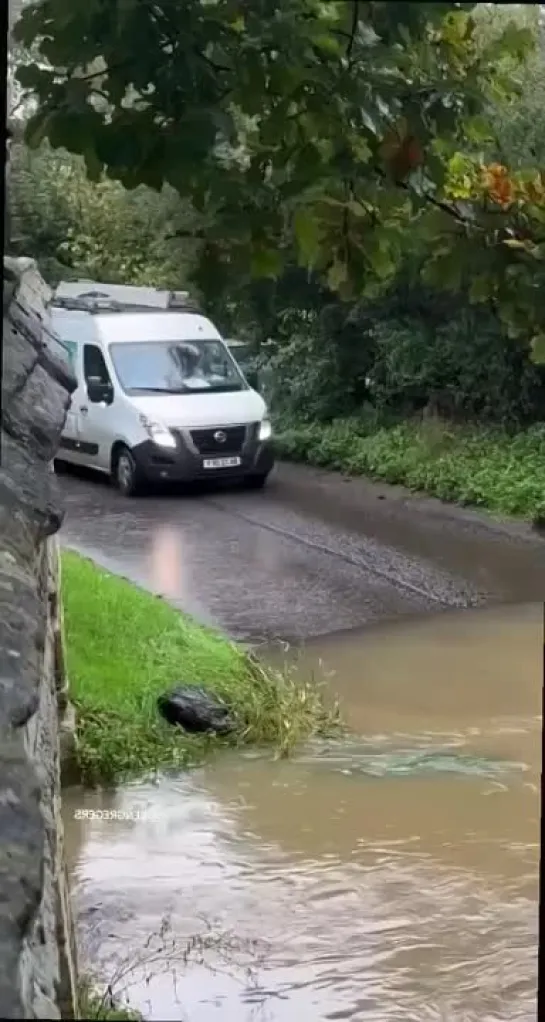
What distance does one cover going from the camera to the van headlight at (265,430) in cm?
269

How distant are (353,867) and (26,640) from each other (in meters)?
2.47

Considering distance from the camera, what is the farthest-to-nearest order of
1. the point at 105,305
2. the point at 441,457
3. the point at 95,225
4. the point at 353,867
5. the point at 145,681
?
the point at 145,681, the point at 441,457, the point at 353,867, the point at 105,305, the point at 95,225

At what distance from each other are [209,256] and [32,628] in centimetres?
73

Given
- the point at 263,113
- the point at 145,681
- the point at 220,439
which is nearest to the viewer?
the point at 263,113

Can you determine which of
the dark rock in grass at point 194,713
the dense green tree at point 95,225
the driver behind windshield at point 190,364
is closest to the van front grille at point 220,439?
the driver behind windshield at point 190,364

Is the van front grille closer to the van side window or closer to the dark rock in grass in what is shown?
the van side window

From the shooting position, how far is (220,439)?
8.49 feet

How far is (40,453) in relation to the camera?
55.6 inches

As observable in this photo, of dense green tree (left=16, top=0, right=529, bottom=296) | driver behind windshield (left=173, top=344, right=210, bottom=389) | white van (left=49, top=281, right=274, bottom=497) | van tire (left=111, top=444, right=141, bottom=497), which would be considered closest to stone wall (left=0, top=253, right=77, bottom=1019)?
dense green tree (left=16, top=0, right=529, bottom=296)

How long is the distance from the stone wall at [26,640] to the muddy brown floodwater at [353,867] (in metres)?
1.00

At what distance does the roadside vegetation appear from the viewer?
149 centimetres

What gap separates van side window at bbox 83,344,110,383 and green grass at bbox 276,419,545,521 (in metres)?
0.36

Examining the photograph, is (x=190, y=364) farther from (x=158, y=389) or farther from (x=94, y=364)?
(x=158, y=389)

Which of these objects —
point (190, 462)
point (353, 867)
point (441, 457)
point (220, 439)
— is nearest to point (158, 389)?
point (190, 462)
